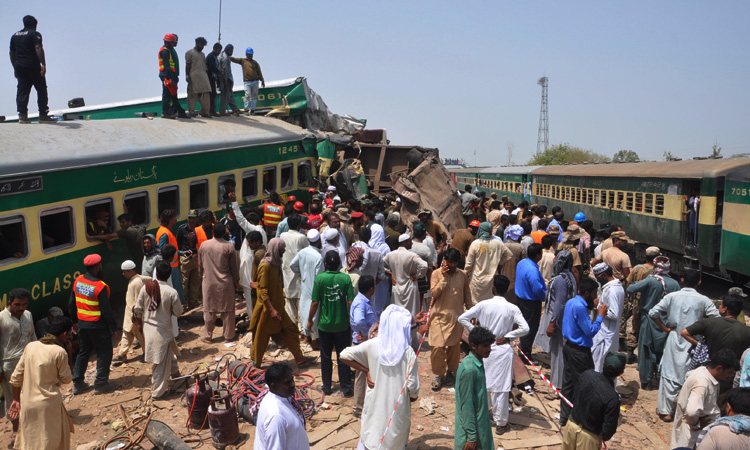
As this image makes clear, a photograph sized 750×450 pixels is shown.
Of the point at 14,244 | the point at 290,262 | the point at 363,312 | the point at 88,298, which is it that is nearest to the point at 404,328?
the point at 363,312

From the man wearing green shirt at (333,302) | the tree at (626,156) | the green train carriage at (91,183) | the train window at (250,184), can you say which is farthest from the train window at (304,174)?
the tree at (626,156)

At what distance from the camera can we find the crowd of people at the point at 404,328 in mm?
4887

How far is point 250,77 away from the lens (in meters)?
15.2

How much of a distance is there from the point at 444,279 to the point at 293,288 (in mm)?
2586

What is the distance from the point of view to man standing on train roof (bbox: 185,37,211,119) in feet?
40.6

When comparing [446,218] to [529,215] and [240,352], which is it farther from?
[240,352]

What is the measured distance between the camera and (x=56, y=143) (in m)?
7.99

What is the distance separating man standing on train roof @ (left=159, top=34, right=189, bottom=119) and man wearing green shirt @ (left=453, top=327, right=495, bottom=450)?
913 cm

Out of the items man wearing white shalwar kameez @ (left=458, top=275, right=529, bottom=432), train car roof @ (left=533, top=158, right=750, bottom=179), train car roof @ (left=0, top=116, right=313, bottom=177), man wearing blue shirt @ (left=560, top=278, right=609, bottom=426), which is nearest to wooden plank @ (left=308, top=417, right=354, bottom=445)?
man wearing white shalwar kameez @ (left=458, top=275, right=529, bottom=432)

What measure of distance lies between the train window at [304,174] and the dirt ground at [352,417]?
7.25 metres

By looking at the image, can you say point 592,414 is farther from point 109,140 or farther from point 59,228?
point 109,140

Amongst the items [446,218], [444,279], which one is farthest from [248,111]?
[444,279]

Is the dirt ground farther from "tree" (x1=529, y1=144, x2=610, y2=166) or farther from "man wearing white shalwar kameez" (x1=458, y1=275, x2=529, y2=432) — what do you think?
"tree" (x1=529, y1=144, x2=610, y2=166)

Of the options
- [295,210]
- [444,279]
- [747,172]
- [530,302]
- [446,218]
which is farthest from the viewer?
[446,218]
